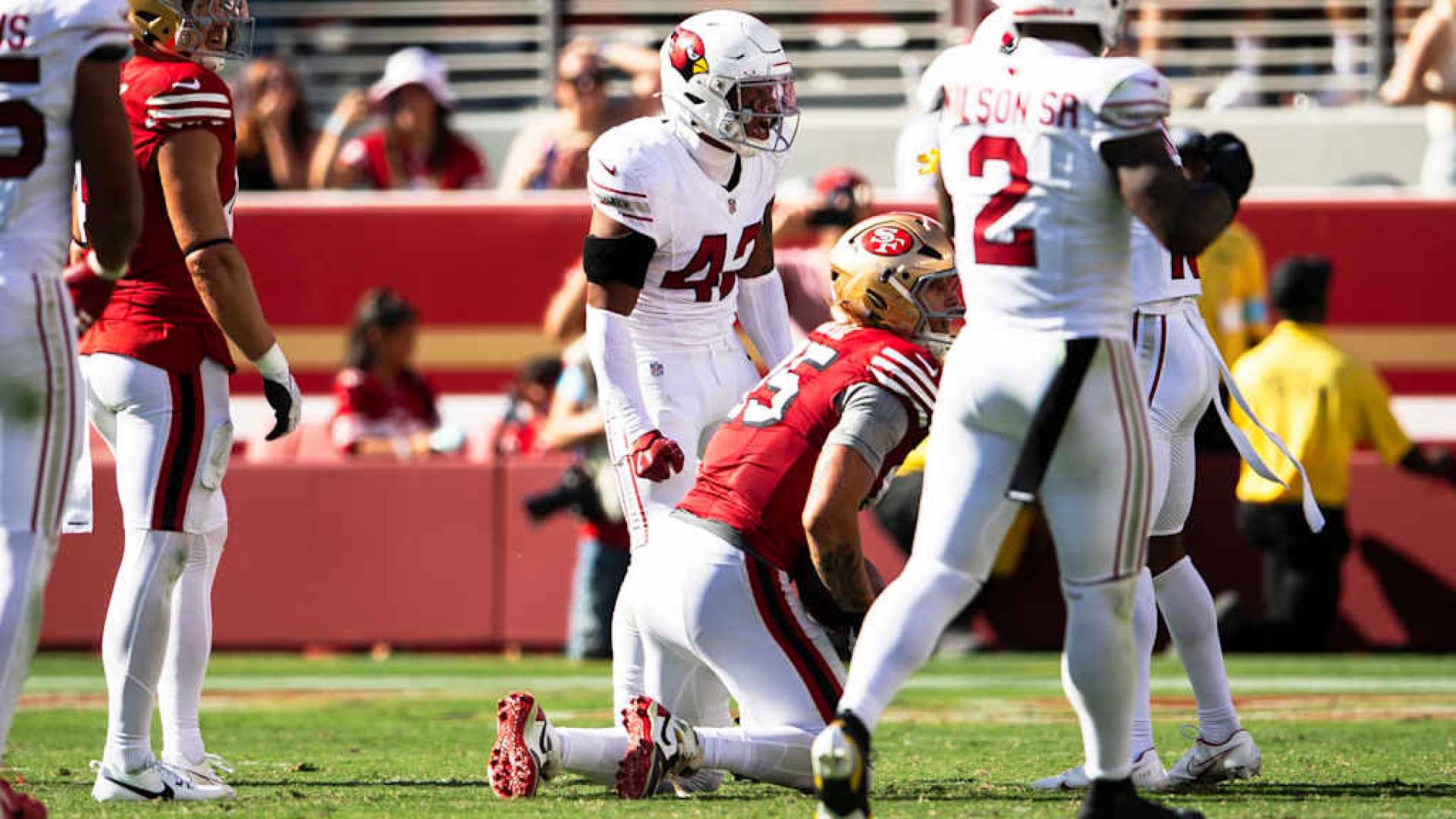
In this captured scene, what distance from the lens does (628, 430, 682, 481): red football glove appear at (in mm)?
5430

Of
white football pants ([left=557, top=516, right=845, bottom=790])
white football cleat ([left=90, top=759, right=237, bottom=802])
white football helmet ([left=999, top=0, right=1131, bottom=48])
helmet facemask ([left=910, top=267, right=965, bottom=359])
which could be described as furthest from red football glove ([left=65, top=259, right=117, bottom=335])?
white football helmet ([left=999, top=0, right=1131, bottom=48])

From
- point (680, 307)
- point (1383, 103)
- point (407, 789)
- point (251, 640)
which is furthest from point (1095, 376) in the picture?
point (1383, 103)

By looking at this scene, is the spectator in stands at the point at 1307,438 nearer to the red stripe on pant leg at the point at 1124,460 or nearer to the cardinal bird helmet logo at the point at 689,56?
the cardinal bird helmet logo at the point at 689,56

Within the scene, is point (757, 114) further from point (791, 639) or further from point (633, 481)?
point (791, 639)

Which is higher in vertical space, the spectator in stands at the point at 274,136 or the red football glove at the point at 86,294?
the spectator in stands at the point at 274,136

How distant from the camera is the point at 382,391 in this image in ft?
35.6

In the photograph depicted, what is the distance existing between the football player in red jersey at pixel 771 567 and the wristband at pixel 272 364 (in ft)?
3.28

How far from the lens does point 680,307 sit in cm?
584

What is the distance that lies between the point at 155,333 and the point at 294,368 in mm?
6293

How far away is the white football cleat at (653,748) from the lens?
16.5ft

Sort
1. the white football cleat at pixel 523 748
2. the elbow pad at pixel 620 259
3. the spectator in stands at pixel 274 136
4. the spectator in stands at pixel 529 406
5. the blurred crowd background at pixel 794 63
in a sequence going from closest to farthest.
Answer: the white football cleat at pixel 523 748, the elbow pad at pixel 620 259, the spectator in stands at pixel 529 406, the blurred crowd background at pixel 794 63, the spectator in stands at pixel 274 136

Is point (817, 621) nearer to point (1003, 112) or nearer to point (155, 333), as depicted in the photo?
point (1003, 112)

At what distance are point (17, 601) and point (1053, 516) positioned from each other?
6.58 feet

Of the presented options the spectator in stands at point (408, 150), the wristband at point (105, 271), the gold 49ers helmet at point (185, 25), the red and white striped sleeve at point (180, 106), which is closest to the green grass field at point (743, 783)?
the wristband at point (105, 271)
